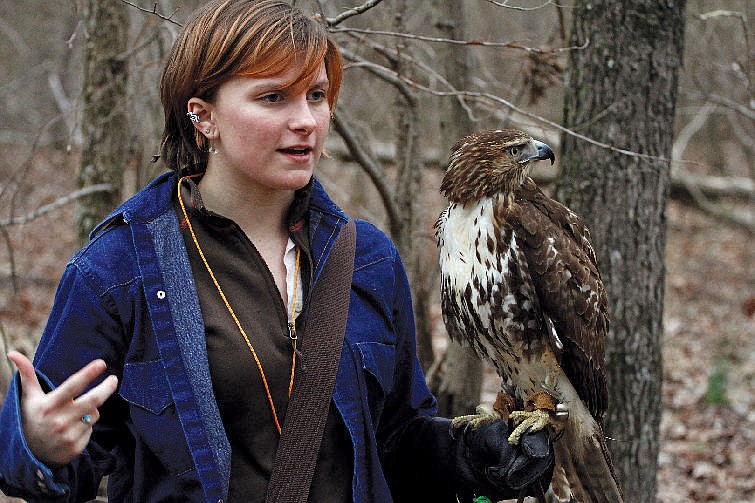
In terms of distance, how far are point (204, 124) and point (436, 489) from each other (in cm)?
140

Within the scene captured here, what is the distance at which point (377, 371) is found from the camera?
2461 millimetres

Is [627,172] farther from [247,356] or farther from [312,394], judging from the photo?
[247,356]

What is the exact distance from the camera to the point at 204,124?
A: 7.88ft

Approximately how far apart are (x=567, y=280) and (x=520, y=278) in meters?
0.15

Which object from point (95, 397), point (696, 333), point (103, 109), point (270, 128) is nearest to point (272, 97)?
point (270, 128)

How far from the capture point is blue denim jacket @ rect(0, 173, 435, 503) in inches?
84.8

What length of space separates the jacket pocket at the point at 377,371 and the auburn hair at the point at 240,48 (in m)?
0.81

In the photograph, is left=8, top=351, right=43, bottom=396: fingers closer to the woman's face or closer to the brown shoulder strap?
the brown shoulder strap

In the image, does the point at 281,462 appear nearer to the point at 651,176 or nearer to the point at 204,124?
the point at 204,124

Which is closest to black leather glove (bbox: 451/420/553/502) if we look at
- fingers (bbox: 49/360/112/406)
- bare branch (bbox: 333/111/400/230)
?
fingers (bbox: 49/360/112/406)

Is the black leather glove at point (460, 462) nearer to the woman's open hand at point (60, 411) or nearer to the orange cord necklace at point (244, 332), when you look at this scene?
the orange cord necklace at point (244, 332)

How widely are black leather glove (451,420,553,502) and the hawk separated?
5cm

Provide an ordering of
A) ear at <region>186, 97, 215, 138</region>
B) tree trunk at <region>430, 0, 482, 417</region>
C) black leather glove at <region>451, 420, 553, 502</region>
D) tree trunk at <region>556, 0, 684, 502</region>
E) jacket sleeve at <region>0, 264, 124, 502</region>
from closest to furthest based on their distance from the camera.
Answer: jacket sleeve at <region>0, 264, 124, 502</region>
ear at <region>186, 97, 215, 138</region>
black leather glove at <region>451, 420, 553, 502</region>
tree trunk at <region>556, 0, 684, 502</region>
tree trunk at <region>430, 0, 482, 417</region>

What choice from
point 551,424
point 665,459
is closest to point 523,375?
point 551,424
